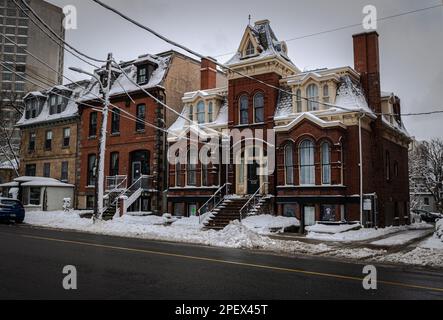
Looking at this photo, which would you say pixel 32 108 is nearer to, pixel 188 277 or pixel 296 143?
pixel 296 143

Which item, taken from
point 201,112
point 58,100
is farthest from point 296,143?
point 58,100

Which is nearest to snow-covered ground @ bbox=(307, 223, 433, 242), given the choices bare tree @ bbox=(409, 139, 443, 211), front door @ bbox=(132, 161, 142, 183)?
front door @ bbox=(132, 161, 142, 183)

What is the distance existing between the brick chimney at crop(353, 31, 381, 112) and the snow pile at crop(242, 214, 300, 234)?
828 centimetres

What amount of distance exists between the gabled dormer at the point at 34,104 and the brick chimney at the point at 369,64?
28.8m

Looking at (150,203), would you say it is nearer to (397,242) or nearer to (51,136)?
(51,136)

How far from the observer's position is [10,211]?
25.2 meters

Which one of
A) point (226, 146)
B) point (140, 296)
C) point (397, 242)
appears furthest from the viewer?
point (226, 146)

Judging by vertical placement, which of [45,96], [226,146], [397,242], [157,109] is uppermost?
[45,96]

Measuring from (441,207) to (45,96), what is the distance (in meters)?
45.7

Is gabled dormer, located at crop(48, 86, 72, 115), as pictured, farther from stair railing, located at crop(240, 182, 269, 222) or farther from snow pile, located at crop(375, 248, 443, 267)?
snow pile, located at crop(375, 248, 443, 267)

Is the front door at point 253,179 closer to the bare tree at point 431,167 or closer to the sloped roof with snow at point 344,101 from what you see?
the sloped roof with snow at point 344,101

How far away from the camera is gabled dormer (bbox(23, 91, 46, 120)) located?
133 ft
